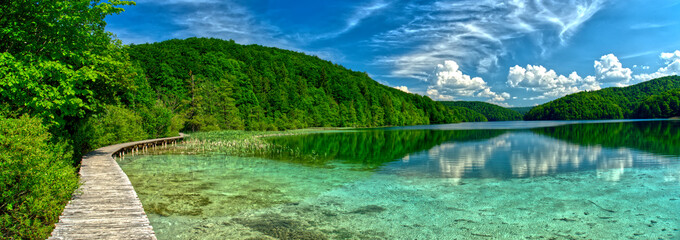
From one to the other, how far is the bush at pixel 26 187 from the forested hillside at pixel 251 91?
183 feet

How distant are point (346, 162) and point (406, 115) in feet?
470

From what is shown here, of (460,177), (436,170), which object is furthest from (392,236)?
(436,170)

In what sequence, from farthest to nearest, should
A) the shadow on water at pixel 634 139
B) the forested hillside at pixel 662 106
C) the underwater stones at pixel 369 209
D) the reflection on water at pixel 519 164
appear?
the forested hillside at pixel 662 106, the shadow on water at pixel 634 139, the reflection on water at pixel 519 164, the underwater stones at pixel 369 209

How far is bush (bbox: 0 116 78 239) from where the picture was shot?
7.98 metres

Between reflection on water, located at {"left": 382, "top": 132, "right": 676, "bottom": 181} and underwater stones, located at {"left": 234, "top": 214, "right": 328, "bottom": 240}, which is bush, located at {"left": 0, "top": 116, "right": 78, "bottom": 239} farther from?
reflection on water, located at {"left": 382, "top": 132, "right": 676, "bottom": 181}

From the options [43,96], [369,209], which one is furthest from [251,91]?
[369,209]

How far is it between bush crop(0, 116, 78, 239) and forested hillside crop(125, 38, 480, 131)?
5590cm

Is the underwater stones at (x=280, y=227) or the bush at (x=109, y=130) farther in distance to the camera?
the bush at (x=109, y=130)

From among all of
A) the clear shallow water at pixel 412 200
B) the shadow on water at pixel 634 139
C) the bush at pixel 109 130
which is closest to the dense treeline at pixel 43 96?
the bush at pixel 109 130

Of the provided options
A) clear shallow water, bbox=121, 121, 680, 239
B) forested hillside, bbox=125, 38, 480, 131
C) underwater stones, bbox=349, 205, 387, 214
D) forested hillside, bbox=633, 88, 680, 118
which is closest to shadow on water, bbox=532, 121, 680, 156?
clear shallow water, bbox=121, 121, 680, 239

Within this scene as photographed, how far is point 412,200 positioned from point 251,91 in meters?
86.9

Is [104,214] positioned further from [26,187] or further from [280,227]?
[280,227]

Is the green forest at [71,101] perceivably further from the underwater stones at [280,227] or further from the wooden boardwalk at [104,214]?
the underwater stones at [280,227]

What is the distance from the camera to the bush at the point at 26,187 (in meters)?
7.98
